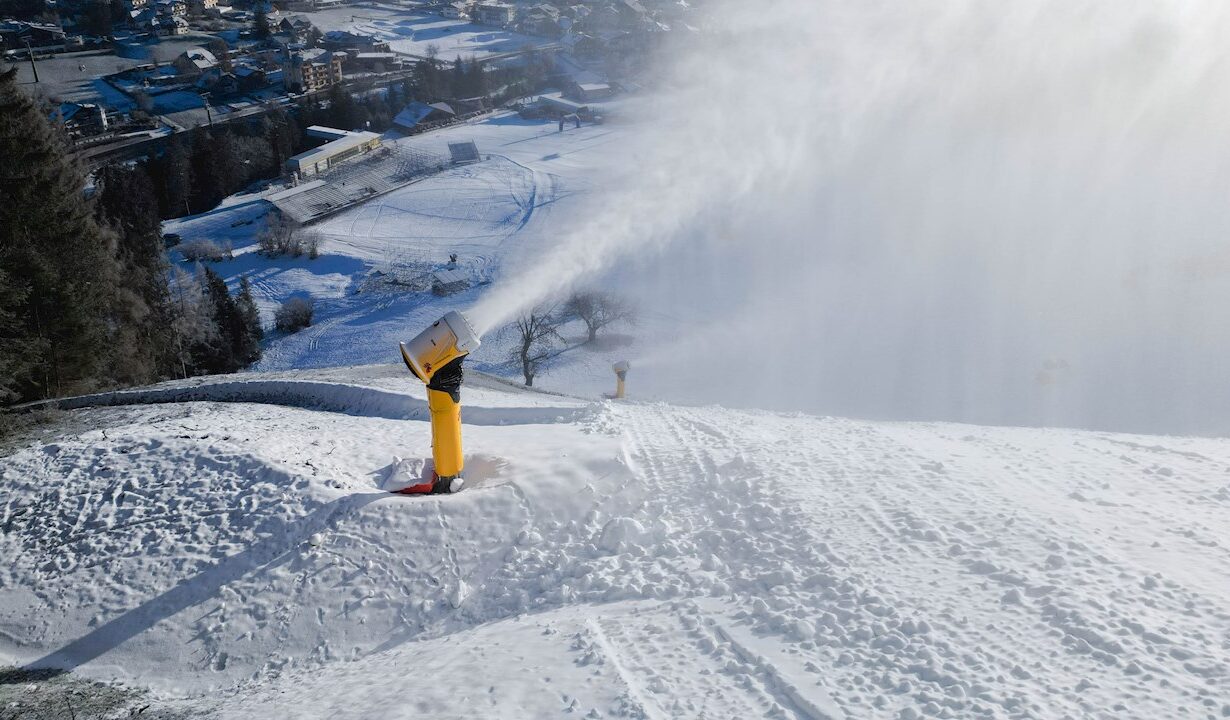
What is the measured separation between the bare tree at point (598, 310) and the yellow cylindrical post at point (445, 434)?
76.6 feet

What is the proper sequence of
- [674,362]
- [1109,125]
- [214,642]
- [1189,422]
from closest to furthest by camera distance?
1. [214,642]
2. [1189,422]
3. [674,362]
4. [1109,125]

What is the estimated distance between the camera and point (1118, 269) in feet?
100

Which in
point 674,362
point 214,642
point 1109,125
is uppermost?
point 1109,125

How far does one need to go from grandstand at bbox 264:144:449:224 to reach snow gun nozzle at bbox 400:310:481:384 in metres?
40.3

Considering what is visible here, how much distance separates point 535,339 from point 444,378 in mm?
19881

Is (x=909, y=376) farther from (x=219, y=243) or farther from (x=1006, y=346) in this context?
(x=219, y=243)


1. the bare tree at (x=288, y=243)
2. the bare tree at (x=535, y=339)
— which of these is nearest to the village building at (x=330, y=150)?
the bare tree at (x=288, y=243)

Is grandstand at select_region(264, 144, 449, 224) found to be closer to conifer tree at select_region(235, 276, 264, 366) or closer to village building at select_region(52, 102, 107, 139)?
conifer tree at select_region(235, 276, 264, 366)

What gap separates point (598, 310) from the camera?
32.8m

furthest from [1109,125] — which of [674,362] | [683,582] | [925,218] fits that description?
[683,582]

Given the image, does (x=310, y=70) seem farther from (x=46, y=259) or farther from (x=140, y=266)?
(x=46, y=259)

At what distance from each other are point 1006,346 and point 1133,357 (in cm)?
394

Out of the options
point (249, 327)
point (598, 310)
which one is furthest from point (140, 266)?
point (598, 310)

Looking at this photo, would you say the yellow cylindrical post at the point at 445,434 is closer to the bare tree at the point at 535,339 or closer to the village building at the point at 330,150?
the bare tree at the point at 535,339
